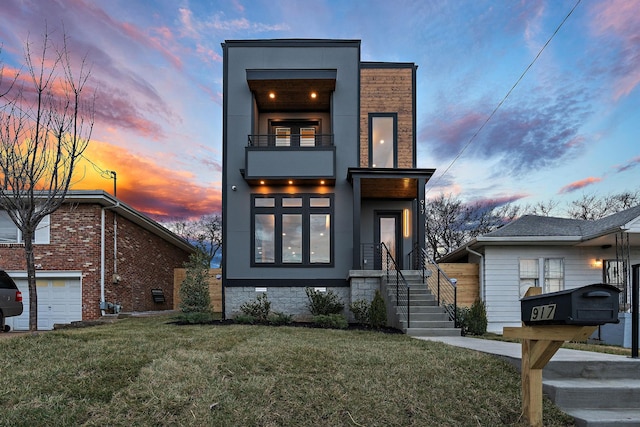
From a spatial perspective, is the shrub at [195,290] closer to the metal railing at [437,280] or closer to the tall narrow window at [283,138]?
the tall narrow window at [283,138]

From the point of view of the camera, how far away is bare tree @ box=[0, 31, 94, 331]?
768 centimetres

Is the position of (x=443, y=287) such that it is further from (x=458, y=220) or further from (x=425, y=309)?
(x=458, y=220)

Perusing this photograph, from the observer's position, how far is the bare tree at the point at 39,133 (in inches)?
303

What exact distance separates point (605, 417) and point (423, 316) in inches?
211

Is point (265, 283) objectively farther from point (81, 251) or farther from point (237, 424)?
point (237, 424)

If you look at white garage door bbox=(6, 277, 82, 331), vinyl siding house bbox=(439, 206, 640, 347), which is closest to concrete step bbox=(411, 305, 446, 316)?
vinyl siding house bbox=(439, 206, 640, 347)

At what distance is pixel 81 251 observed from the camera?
12016 mm

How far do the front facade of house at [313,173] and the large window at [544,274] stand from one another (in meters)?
3.83

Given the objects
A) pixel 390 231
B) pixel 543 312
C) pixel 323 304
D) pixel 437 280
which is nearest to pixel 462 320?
pixel 437 280

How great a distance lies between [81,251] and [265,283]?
581 cm

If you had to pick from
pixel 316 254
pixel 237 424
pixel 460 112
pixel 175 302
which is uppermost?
pixel 460 112

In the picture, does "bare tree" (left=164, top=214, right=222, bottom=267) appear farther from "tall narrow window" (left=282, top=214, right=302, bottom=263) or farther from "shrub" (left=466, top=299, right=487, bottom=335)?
"shrub" (left=466, top=299, right=487, bottom=335)

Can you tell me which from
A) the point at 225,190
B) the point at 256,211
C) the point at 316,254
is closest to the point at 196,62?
the point at 225,190

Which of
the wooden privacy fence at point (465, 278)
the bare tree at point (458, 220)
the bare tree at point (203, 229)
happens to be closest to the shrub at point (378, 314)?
the wooden privacy fence at point (465, 278)
